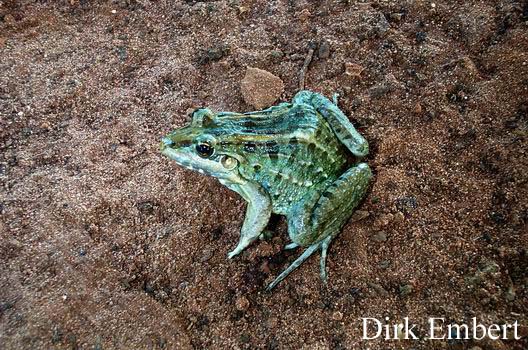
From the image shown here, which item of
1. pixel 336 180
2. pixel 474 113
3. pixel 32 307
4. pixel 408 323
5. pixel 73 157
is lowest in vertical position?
pixel 32 307

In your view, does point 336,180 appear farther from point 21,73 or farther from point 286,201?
point 21,73

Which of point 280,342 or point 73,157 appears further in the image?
point 73,157

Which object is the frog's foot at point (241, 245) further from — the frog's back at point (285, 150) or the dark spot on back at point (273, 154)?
the dark spot on back at point (273, 154)

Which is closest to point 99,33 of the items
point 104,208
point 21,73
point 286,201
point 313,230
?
point 21,73

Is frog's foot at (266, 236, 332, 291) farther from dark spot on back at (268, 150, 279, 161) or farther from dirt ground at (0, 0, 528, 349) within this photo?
dark spot on back at (268, 150, 279, 161)

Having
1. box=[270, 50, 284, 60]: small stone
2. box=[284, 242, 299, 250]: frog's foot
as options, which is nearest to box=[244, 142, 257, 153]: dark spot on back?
box=[284, 242, 299, 250]: frog's foot

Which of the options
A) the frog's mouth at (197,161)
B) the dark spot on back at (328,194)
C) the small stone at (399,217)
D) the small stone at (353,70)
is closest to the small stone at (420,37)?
the small stone at (353,70)
